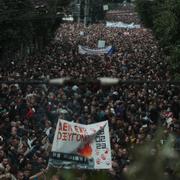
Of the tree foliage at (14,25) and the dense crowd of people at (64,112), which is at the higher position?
the dense crowd of people at (64,112)

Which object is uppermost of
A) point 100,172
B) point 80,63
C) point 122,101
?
point 100,172

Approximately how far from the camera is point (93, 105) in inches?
702

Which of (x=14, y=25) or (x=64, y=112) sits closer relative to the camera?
(x=64, y=112)

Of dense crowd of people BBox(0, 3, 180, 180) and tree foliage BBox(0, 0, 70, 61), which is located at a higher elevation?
dense crowd of people BBox(0, 3, 180, 180)

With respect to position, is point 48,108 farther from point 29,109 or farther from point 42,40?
point 42,40

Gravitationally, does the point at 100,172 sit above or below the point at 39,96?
above

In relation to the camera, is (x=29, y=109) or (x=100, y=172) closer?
(x=100, y=172)

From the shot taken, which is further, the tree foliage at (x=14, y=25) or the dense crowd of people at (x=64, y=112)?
the tree foliage at (x=14, y=25)

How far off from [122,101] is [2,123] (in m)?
5.48

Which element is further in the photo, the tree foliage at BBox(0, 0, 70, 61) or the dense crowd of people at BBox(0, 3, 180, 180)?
the tree foliage at BBox(0, 0, 70, 61)

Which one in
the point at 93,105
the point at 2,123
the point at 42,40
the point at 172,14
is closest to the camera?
the point at 2,123

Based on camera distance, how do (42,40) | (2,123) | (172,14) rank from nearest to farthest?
(2,123), (172,14), (42,40)

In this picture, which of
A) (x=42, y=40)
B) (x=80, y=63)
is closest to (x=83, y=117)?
(x=80, y=63)

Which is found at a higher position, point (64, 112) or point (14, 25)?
point (64, 112)
